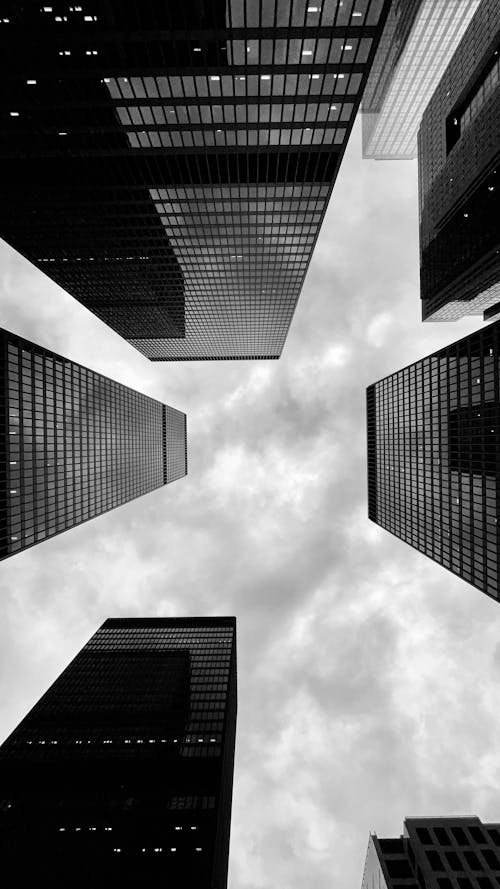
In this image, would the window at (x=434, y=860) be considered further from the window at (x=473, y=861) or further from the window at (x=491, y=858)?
the window at (x=491, y=858)

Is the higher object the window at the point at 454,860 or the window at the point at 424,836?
the window at the point at 424,836

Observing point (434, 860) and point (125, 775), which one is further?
point (125, 775)

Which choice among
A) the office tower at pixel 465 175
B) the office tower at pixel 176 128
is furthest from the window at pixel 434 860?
the office tower at pixel 176 128

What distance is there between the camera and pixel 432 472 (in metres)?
72.9

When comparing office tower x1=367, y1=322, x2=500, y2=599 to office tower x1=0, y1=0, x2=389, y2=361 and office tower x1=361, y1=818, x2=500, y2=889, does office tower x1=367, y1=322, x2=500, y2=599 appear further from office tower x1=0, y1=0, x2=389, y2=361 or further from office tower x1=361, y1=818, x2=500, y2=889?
office tower x1=361, y1=818, x2=500, y2=889

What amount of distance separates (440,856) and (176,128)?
119208mm

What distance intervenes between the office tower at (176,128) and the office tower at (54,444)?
26.2 m

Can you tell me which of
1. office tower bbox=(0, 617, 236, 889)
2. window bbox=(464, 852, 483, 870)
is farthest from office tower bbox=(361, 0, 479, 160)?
window bbox=(464, 852, 483, 870)

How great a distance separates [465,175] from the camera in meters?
92.4

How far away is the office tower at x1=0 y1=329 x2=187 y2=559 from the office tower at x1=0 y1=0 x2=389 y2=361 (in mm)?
26167

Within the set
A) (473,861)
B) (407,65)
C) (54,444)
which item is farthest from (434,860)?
(407,65)

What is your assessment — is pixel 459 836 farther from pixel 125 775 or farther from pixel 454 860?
pixel 125 775

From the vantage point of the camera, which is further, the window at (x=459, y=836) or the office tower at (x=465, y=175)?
the office tower at (x=465, y=175)

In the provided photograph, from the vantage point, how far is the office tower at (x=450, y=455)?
57406 mm
